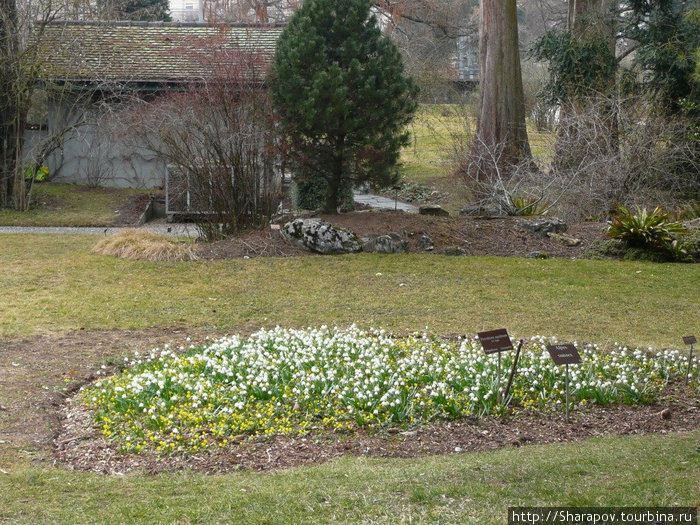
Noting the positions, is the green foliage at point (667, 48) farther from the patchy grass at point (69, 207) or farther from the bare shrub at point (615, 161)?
the patchy grass at point (69, 207)

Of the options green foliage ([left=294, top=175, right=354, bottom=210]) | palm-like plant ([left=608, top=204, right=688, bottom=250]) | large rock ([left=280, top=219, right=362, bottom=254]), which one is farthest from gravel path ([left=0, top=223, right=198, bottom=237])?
palm-like plant ([left=608, top=204, right=688, bottom=250])

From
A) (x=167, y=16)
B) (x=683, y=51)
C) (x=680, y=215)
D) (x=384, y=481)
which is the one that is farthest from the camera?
(x=167, y=16)

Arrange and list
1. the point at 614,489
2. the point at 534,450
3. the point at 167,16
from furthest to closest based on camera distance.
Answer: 1. the point at 167,16
2. the point at 534,450
3. the point at 614,489

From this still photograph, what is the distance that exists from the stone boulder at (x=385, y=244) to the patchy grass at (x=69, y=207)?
766 cm

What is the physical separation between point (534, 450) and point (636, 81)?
16796mm

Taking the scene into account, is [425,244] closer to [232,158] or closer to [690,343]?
[232,158]

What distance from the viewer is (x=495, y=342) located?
6.77m

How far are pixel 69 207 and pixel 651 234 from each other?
13.6m

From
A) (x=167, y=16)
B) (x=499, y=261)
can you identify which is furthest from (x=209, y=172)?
(x=167, y=16)

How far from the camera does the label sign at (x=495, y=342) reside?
266 inches

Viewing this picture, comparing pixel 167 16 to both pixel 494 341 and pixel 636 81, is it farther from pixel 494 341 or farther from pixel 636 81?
pixel 494 341

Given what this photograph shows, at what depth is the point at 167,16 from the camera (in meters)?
40.7

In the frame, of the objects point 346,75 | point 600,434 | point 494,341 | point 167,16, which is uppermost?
point 167,16

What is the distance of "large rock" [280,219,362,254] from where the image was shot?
14.4 metres
